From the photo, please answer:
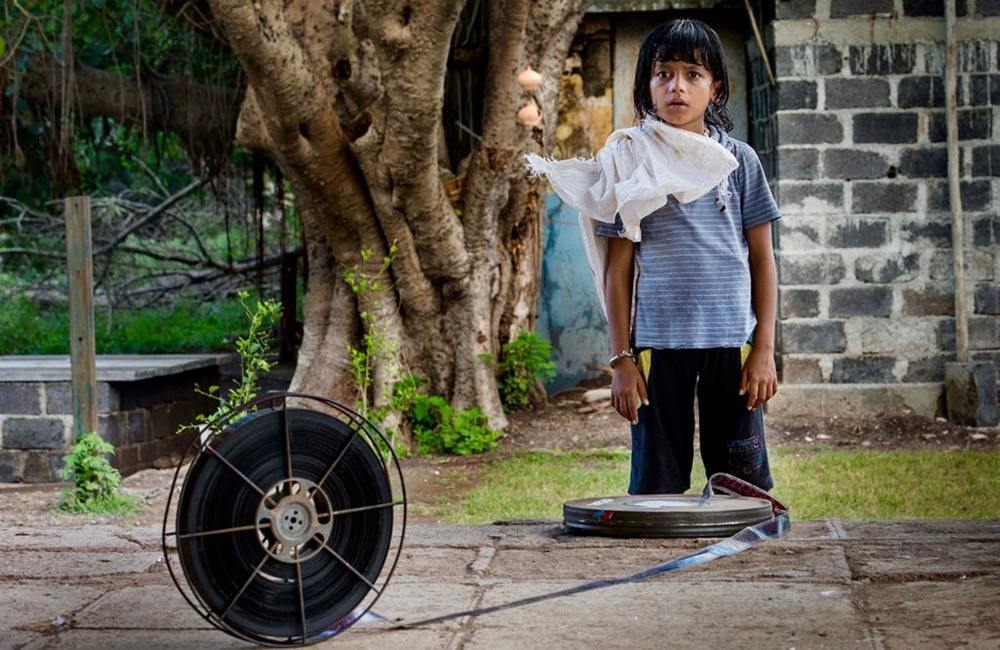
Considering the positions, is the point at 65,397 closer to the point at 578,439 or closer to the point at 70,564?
the point at 578,439

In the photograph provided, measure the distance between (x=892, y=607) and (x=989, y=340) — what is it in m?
6.41

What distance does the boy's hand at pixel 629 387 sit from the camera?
14.4 feet

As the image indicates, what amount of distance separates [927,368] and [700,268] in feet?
19.5

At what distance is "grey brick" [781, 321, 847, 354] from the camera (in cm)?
977

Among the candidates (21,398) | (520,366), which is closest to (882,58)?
(520,366)

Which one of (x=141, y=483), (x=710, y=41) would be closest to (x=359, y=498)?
(x=710, y=41)

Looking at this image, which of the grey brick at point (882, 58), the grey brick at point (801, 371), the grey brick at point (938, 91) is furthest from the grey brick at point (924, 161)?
the grey brick at point (801, 371)

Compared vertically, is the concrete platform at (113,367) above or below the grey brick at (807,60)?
below

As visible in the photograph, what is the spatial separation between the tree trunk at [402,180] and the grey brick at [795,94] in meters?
1.44

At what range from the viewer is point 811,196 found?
973cm

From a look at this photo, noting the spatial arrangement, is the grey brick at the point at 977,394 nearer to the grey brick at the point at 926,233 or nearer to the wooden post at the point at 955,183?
the wooden post at the point at 955,183

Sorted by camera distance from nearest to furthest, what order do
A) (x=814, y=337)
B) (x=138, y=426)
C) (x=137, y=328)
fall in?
(x=138, y=426) → (x=814, y=337) → (x=137, y=328)

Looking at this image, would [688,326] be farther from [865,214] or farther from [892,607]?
[865,214]

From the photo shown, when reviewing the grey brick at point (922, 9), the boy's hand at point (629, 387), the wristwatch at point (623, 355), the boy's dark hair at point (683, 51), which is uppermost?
the grey brick at point (922, 9)
